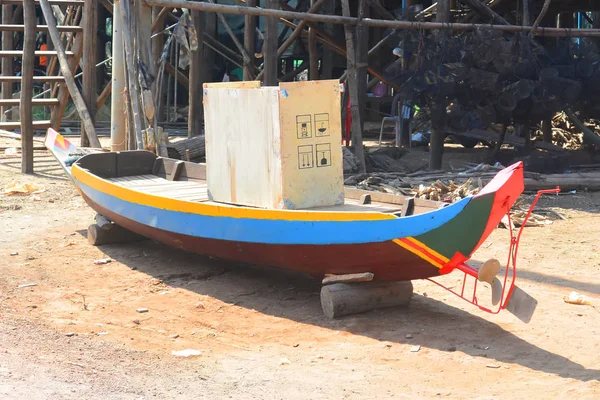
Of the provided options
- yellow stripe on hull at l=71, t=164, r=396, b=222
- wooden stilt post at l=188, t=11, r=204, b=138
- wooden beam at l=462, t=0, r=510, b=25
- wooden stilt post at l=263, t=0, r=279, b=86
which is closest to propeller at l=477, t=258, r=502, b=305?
yellow stripe on hull at l=71, t=164, r=396, b=222

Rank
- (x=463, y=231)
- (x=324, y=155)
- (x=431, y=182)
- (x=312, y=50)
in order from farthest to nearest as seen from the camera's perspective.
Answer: (x=312, y=50) < (x=431, y=182) < (x=324, y=155) < (x=463, y=231)

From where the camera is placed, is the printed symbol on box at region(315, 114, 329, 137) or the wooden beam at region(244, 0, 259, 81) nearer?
the printed symbol on box at region(315, 114, 329, 137)

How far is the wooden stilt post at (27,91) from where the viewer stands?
11.4m

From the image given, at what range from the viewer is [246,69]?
1387 cm

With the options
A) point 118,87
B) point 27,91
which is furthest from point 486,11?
point 27,91

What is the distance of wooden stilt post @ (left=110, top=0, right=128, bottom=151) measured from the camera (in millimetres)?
9719

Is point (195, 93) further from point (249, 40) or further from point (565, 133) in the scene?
point (565, 133)

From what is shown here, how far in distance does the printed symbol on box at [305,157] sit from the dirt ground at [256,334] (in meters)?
0.96

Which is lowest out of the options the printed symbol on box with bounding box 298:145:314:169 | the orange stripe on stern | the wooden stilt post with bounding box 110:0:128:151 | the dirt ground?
the dirt ground

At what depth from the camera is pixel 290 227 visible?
5.74 meters

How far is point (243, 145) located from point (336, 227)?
1231 millimetres

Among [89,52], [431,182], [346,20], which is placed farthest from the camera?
[89,52]

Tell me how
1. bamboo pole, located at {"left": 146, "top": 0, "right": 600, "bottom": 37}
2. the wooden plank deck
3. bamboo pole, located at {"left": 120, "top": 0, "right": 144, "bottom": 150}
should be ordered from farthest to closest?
bamboo pole, located at {"left": 146, "top": 0, "right": 600, "bottom": 37} → bamboo pole, located at {"left": 120, "top": 0, "right": 144, "bottom": 150} → the wooden plank deck

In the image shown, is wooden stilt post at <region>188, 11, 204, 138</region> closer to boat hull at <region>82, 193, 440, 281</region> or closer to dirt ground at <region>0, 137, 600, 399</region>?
dirt ground at <region>0, 137, 600, 399</region>
